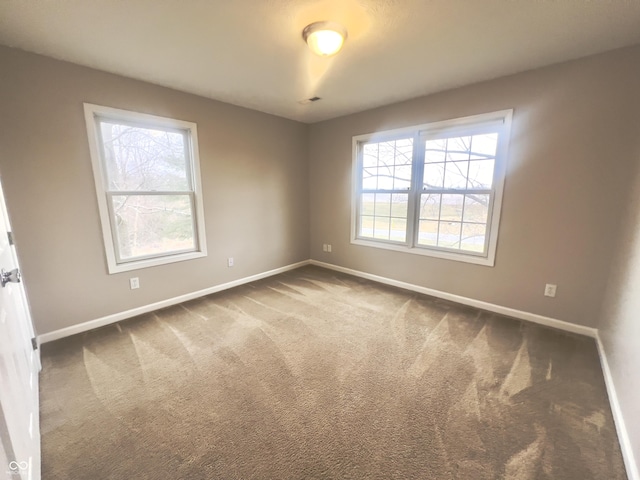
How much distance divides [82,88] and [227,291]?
253 cm

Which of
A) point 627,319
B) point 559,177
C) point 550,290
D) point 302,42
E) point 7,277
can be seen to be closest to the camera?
point 7,277

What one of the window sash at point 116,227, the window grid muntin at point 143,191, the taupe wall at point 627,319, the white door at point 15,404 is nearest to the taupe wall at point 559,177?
the taupe wall at point 627,319

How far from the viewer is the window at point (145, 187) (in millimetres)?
2527

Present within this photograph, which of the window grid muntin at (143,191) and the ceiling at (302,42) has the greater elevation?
the ceiling at (302,42)

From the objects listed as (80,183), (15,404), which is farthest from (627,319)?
(80,183)

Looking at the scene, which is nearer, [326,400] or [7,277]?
[7,277]

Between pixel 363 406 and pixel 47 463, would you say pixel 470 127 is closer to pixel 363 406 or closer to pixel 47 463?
pixel 363 406

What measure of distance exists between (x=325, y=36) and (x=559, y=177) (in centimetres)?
238

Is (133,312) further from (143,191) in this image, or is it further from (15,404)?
(15,404)

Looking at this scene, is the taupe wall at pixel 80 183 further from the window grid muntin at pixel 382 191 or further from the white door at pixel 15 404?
the window grid muntin at pixel 382 191

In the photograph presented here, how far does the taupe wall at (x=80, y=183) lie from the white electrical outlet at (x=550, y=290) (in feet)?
11.7

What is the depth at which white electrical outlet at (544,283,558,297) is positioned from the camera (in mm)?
2525

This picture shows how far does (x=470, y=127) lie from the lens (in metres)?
2.86

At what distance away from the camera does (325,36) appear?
5.97ft
